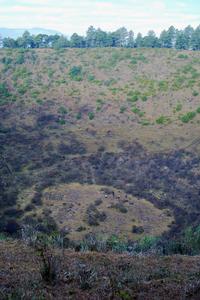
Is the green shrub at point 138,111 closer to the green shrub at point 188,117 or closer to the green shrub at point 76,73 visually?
the green shrub at point 188,117

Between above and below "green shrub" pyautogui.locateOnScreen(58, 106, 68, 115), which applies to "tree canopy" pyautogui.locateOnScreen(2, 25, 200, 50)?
above

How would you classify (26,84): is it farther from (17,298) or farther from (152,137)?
(17,298)

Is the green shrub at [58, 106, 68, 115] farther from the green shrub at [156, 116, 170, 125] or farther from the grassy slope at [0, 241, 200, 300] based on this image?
the grassy slope at [0, 241, 200, 300]

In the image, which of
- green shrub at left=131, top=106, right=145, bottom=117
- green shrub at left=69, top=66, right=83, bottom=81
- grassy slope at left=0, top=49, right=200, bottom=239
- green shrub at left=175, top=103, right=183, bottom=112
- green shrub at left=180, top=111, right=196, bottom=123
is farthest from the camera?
green shrub at left=69, top=66, right=83, bottom=81

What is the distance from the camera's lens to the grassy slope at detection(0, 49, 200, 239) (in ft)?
124

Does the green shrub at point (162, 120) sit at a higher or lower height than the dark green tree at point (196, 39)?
lower

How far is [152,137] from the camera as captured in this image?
4638cm

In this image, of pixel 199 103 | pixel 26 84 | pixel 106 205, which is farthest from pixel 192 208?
pixel 26 84

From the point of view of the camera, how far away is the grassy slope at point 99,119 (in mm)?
37656

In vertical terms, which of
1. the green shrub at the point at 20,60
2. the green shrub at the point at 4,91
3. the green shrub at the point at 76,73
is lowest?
the green shrub at the point at 4,91

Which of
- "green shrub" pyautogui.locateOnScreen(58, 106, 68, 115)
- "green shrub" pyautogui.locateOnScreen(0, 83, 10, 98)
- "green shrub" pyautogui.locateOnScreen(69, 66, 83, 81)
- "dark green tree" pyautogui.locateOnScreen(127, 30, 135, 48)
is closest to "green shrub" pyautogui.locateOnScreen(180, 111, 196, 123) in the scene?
"green shrub" pyautogui.locateOnScreen(58, 106, 68, 115)

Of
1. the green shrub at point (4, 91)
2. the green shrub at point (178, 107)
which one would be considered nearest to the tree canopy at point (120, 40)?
the green shrub at point (4, 91)

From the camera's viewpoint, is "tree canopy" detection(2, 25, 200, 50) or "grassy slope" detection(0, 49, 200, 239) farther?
"tree canopy" detection(2, 25, 200, 50)

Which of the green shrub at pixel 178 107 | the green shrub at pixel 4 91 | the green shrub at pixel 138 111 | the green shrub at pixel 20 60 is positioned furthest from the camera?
the green shrub at pixel 20 60
